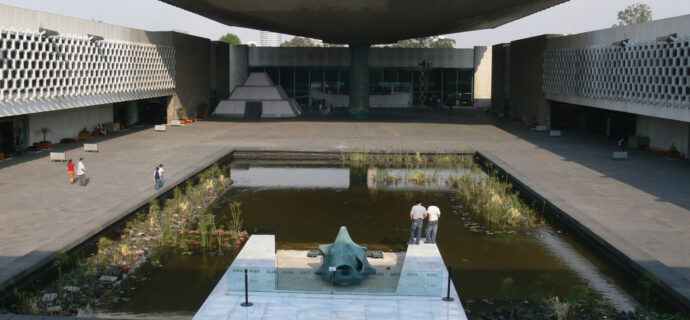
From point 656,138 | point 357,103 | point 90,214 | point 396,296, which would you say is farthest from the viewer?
point 357,103

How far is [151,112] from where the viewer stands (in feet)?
140

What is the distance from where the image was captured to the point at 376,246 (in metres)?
15.4

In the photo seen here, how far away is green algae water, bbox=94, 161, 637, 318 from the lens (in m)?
12.1

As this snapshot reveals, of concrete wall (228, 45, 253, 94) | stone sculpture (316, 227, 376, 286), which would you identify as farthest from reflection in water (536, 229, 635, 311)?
concrete wall (228, 45, 253, 94)

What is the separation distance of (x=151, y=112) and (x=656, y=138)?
92.2 ft

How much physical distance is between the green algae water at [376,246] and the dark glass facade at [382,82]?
4025 centimetres

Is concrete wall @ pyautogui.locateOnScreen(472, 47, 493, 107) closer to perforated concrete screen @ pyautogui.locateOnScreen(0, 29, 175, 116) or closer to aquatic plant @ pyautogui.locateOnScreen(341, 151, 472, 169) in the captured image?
perforated concrete screen @ pyautogui.locateOnScreen(0, 29, 175, 116)

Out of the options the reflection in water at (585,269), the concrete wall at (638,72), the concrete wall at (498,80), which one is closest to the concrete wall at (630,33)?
the concrete wall at (638,72)

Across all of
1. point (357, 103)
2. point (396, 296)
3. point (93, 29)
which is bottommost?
point (396, 296)

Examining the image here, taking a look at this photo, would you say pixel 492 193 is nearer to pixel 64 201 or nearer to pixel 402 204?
pixel 402 204

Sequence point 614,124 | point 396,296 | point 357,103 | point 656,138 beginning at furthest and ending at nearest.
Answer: point 357,103 → point 614,124 → point 656,138 → point 396,296

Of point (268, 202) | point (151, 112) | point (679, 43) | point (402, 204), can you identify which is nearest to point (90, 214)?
point (268, 202)

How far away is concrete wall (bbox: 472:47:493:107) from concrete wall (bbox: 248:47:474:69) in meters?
0.83

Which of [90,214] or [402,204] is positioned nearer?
[90,214]
